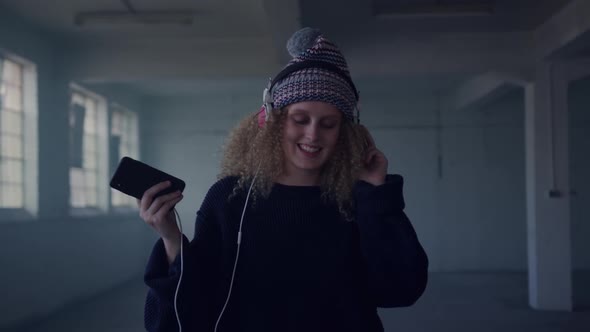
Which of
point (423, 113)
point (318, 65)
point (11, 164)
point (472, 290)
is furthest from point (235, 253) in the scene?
point (423, 113)

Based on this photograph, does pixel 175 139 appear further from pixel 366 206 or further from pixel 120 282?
pixel 366 206

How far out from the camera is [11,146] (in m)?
4.60

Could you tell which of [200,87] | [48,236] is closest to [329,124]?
[48,236]

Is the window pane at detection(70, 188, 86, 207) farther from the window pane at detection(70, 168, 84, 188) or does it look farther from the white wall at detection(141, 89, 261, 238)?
the white wall at detection(141, 89, 261, 238)

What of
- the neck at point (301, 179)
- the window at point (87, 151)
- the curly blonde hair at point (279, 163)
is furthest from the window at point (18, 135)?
the neck at point (301, 179)

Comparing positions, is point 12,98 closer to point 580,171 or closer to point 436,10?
A: point 436,10

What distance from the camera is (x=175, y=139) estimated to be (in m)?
8.29

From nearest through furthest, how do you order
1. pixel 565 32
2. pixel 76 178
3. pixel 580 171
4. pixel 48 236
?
pixel 565 32
pixel 48 236
pixel 76 178
pixel 580 171

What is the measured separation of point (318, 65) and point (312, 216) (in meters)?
0.33

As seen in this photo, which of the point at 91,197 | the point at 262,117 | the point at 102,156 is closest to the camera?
the point at 262,117

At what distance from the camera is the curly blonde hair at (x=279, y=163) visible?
1.19m

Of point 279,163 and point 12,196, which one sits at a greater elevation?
point 279,163

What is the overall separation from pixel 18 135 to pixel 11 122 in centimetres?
16

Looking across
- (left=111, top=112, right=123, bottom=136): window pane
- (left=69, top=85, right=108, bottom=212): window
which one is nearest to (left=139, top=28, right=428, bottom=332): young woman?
(left=69, top=85, right=108, bottom=212): window
